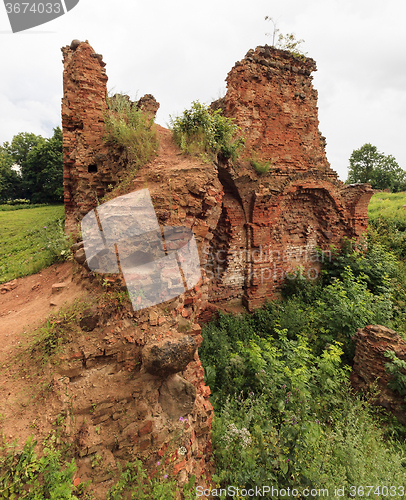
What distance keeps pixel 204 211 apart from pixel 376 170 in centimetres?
4146

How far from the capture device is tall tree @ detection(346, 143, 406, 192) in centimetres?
3347

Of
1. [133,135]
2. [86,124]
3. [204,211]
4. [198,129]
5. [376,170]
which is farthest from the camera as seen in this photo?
[376,170]

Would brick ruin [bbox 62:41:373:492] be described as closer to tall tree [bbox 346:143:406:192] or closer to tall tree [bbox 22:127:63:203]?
tall tree [bbox 22:127:63:203]

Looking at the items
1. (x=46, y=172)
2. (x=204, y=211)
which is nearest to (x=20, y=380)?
(x=204, y=211)

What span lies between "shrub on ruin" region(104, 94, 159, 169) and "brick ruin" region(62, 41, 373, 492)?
0.73 ft

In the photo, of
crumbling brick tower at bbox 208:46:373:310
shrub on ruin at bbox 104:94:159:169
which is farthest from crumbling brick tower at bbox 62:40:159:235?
crumbling brick tower at bbox 208:46:373:310

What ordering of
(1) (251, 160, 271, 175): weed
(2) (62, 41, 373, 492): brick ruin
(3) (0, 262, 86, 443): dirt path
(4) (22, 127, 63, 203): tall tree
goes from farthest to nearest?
(4) (22, 127, 63, 203): tall tree → (1) (251, 160, 271, 175): weed → (2) (62, 41, 373, 492): brick ruin → (3) (0, 262, 86, 443): dirt path

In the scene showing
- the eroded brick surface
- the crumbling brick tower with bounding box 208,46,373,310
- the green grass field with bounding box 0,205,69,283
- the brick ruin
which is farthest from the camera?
the crumbling brick tower with bounding box 208,46,373,310

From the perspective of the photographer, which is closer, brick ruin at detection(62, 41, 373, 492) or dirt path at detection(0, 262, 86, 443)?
dirt path at detection(0, 262, 86, 443)

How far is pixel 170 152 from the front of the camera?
4855 millimetres

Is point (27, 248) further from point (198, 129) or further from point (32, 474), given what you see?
point (32, 474)

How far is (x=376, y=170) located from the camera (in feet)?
113

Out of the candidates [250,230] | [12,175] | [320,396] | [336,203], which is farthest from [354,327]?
[12,175]

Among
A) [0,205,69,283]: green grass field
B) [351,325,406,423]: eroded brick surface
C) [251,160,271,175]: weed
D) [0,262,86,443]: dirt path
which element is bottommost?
[351,325,406,423]: eroded brick surface
